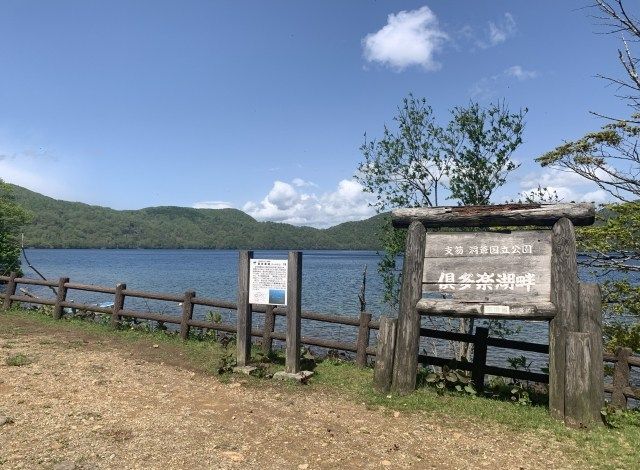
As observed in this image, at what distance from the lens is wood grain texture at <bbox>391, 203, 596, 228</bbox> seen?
22.8ft

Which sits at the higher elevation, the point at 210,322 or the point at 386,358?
the point at 386,358

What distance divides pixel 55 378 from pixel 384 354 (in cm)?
573

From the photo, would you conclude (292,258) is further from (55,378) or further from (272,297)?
(55,378)

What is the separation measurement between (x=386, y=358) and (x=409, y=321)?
0.75 meters

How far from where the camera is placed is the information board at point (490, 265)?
23.4 feet

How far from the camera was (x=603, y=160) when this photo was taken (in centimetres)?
928

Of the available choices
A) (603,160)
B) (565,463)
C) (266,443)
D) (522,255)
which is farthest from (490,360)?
Answer: (266,443)

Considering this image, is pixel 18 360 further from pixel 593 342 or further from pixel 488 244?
pixel 593 342

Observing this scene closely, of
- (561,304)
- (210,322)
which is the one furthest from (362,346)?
(561,304)

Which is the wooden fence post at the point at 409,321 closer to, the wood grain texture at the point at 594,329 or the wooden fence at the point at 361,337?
the wooden fence at the point at 361,337

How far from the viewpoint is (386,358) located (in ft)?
25.7

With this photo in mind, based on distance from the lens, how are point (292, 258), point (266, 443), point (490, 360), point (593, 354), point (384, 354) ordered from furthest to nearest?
point (490, 360)
point (292, 258)
point (384, 354)
point (593, 354)
point (266, 443)

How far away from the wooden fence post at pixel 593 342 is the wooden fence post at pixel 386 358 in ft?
9.30

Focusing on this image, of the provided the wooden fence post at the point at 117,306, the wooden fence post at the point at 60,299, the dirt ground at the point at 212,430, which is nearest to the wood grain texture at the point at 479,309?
the dirt ground at the point at 212,430
